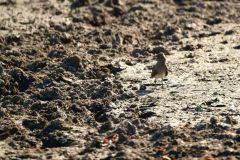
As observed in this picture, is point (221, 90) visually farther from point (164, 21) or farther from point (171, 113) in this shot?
point (164, 21)

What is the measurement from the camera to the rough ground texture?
803cm

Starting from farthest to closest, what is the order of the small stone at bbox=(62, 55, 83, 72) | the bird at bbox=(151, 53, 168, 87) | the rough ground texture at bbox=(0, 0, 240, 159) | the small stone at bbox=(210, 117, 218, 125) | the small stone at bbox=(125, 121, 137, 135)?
the small stone at bbox=(62, 55, 83, 72) → the bird at bbox=(151, 53, 168, 87) → the small stone at bbox=(210, 117, 218, 125) → the small stone at bbox=(125, 121, 137, 135) → the rough ground texture at bbox=(0, 0, 240, 159)

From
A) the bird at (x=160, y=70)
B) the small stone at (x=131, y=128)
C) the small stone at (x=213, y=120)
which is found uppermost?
the bird at (x=160, y=70)

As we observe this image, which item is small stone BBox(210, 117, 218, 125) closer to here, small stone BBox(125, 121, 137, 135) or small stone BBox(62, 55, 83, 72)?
small stone BBox(125, 121, 137, 135)

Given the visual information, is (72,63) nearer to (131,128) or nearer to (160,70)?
(160,70)

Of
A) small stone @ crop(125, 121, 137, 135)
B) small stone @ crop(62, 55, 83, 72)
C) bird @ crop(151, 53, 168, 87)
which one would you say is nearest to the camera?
small stone @ crop(125, 121, 137, 135)

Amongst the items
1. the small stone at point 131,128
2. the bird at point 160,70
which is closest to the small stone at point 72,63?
the bird at point 160,70

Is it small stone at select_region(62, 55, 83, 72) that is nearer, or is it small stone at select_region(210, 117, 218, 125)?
small stone at select_region(210, 117, 218, 125)

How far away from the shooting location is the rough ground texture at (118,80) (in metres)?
8.03

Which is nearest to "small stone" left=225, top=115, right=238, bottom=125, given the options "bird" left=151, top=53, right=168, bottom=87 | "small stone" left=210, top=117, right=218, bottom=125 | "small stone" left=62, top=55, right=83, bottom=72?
"small stone" left=210, top=117, right=218, bottom=125

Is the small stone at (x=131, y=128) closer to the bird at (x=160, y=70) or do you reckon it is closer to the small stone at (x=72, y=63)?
the bird at (x=160, y=70)

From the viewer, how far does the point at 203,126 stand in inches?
327

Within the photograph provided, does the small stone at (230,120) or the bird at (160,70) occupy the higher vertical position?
the bird at (160,70)

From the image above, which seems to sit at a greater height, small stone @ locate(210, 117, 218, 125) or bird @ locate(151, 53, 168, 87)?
bird @ locate(151, 53, 168, 87)
